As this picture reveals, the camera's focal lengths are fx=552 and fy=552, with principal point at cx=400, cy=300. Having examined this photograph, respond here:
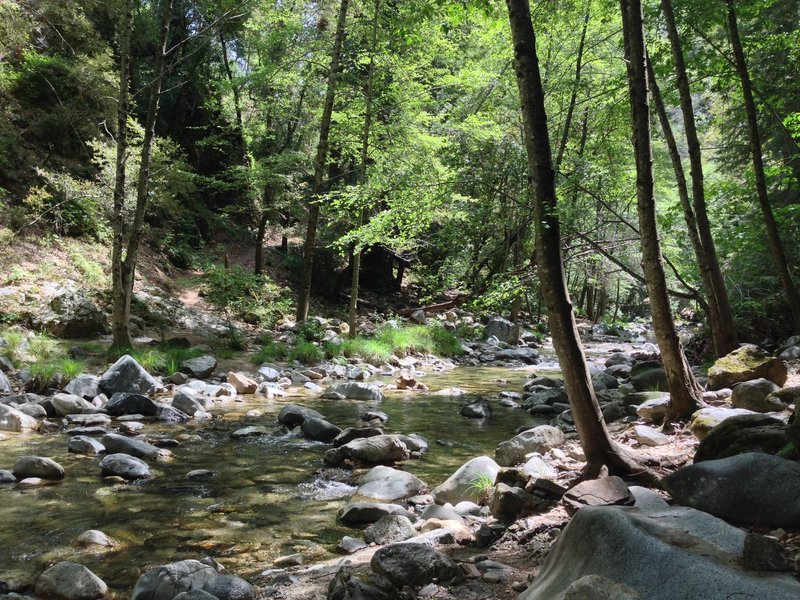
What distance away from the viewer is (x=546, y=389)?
457 inches

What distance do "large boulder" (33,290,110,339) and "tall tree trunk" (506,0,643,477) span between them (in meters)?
11.5

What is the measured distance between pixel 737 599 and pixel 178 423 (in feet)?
26.3

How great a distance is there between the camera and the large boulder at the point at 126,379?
376 inches

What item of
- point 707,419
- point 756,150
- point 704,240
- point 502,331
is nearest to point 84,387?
point 707,419

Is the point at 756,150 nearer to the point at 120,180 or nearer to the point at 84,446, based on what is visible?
the point at 84,446

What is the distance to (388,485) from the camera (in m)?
5.76

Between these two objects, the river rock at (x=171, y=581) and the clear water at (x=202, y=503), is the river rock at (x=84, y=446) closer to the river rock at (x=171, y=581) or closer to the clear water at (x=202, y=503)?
the clear water at (x=202, y=503)

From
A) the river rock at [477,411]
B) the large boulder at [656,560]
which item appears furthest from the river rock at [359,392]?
the large boulder at [656,560]

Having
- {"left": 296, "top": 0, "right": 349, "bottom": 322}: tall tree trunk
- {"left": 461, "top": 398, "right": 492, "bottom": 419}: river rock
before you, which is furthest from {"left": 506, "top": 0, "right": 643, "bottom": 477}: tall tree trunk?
{"left": 296, "top": 0, "right": 349, "bottom": 322}: tall tree trunk

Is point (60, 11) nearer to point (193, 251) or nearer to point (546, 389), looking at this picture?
point (193, 251)

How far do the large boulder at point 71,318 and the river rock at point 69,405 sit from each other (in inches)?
168

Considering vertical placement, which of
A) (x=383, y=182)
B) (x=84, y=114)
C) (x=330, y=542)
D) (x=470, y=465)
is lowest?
(x=330, y=542)

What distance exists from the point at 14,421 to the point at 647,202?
8572 mm

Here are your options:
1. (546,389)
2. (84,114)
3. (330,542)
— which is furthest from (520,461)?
(84,114)
